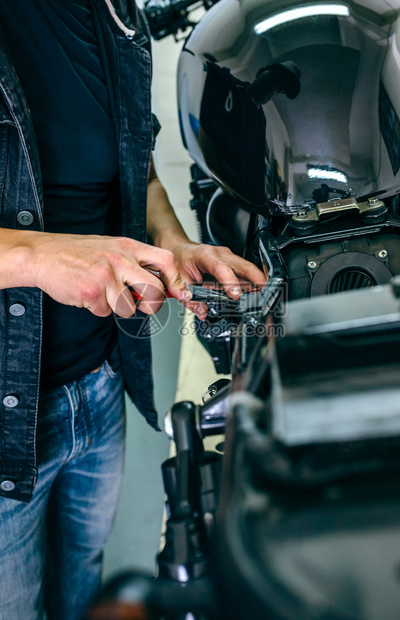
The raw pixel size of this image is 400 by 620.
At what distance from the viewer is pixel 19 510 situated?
0.65 m


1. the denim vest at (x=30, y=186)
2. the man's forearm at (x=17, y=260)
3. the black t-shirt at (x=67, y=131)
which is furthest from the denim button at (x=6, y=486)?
the man's forearm at (x=17, y=260)

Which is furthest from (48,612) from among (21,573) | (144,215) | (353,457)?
(353,457)

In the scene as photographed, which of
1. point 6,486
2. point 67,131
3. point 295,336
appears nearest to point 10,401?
point 6,486

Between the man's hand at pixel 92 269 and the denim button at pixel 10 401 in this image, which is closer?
the man's hand at pixel 92 269

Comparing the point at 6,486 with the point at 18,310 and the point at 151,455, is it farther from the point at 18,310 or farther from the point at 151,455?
the point at 151,455

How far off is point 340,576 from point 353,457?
3.9 inches

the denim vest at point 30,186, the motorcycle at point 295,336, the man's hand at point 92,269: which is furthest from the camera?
the denim vest at point 30,186

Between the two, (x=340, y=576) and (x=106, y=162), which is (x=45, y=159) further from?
(x=340, y=576)

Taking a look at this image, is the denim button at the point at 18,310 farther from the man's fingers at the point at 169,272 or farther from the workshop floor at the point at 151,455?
the workshop floor at the point at 151,455

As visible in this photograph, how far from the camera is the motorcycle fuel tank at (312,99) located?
0.52m

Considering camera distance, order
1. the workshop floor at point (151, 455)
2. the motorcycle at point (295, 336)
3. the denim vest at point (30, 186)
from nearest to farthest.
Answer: the motorcycle at point (295, 336), the denim vest at point (30, 186), the workshop floor at point (151, 455)

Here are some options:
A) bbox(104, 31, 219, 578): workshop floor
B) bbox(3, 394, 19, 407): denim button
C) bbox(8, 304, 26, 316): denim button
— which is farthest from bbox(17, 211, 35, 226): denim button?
bbox(104, 31, 219, 578): workshop floor

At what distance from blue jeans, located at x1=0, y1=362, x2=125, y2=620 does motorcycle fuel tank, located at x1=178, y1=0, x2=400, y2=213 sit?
1.28 ft

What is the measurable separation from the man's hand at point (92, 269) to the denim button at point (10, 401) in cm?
18
